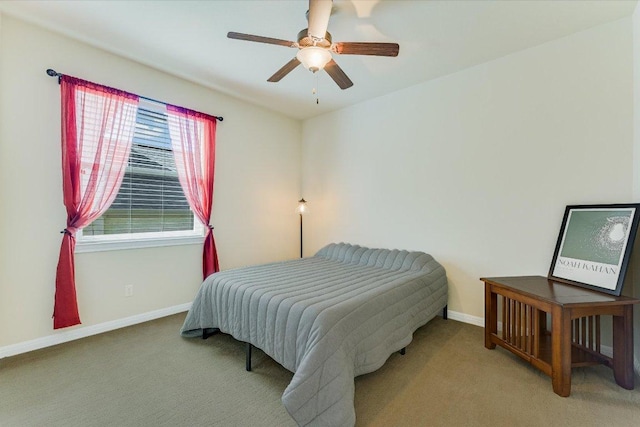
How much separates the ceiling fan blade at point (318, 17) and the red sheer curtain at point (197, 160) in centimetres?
208

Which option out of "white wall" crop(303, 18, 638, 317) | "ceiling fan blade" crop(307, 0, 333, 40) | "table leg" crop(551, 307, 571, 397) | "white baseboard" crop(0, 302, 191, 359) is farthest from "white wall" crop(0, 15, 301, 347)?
"table leg" crop(551, 307, 571, 397)

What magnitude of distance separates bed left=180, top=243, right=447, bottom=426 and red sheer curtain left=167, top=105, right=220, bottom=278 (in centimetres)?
97

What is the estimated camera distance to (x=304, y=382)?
1484mm

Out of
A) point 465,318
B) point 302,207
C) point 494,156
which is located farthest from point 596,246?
point 302,207

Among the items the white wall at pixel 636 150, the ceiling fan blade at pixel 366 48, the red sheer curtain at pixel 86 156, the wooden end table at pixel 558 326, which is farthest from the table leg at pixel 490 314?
the red sheer curtain at pixel 86 156

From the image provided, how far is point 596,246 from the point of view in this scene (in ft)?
6.85

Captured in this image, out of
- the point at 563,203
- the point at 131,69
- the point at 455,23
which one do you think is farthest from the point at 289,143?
the point at 563,203

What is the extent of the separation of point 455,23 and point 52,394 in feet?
13.1

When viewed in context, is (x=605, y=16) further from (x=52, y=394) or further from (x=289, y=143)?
(x=52, y=394)

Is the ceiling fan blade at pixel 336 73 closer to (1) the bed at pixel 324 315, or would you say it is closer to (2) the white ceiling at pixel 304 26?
(2) the white ceiling at pixel 304 26

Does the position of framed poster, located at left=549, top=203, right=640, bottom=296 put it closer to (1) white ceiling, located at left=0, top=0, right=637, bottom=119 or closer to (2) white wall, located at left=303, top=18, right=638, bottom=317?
(2) white wall, located at left=303, top=18, right=638, bottom=317

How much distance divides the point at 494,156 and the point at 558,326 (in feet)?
5.49

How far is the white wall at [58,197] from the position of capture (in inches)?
87.8

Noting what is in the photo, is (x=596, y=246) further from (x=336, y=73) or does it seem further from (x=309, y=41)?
(x=309, y=41)
